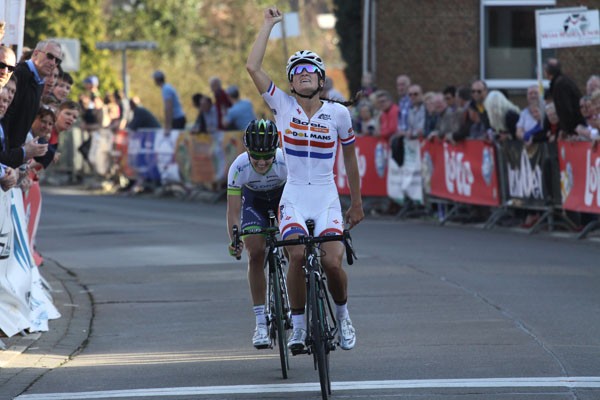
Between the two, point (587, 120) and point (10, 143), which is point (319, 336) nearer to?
point (10, 143)

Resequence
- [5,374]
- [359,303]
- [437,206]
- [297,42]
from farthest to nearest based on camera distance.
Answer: [297,42]
[437,206]
[359,303]
[5,374]

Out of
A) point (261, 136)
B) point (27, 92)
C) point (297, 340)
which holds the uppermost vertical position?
point (27, 92)

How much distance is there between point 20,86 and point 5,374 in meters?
3.07

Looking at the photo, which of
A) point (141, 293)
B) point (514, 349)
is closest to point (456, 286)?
point (141, 293)

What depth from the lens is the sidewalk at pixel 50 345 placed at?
9898mm

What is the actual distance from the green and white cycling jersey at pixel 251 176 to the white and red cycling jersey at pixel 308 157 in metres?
0.61

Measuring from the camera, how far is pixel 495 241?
19.2m

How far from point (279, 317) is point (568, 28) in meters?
12.7

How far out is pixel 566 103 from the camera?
1931cm

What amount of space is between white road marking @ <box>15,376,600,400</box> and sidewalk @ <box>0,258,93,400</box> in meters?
0.51

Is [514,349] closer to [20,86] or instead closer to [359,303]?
[359,303]

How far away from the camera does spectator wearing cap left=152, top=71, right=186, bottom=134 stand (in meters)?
29.6

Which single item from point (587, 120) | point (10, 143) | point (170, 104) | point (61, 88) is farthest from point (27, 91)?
point (170, 104)

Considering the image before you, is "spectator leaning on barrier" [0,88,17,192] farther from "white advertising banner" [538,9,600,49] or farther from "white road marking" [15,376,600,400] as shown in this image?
"white advertising banner" [538,9,600,49]
